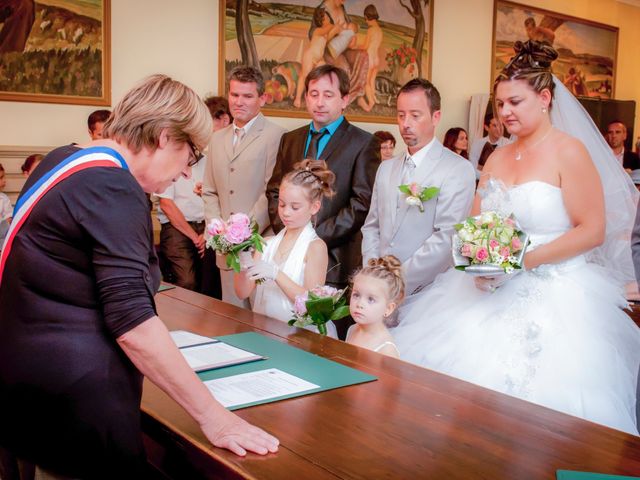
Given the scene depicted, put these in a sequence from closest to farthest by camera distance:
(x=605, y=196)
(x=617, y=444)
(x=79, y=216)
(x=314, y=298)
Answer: (x=79, y=216) → (x=617, y=444) → (x=314, y=298) → (x=605, y=196)

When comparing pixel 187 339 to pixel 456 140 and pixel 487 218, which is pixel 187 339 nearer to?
pixel 487 218

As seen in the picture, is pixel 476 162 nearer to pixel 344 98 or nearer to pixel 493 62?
pixel 493 62

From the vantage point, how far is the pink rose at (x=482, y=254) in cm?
283

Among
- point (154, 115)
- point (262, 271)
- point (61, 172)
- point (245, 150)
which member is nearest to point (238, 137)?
point (245, 150)

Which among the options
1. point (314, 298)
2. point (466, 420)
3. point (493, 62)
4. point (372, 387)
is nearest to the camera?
point (466, 420)

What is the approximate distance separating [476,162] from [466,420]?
23.4ft

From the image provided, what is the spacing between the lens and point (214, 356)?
217 centimetres

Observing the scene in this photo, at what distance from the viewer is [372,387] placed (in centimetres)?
195

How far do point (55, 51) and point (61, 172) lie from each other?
Answer: 490cm

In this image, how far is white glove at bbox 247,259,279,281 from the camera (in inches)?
125

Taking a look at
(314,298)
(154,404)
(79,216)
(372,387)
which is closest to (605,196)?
(314,298)

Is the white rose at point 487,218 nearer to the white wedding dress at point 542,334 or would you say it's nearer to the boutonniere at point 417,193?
the white wedding dress at point 542,334

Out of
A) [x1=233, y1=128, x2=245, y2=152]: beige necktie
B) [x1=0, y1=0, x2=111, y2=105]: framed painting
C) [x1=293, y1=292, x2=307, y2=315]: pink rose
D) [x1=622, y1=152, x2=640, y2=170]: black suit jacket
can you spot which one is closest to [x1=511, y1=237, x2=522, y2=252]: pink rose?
[x1=293, y1=292, x2=307, y2=315]: pink rose

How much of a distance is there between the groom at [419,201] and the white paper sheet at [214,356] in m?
1.55
